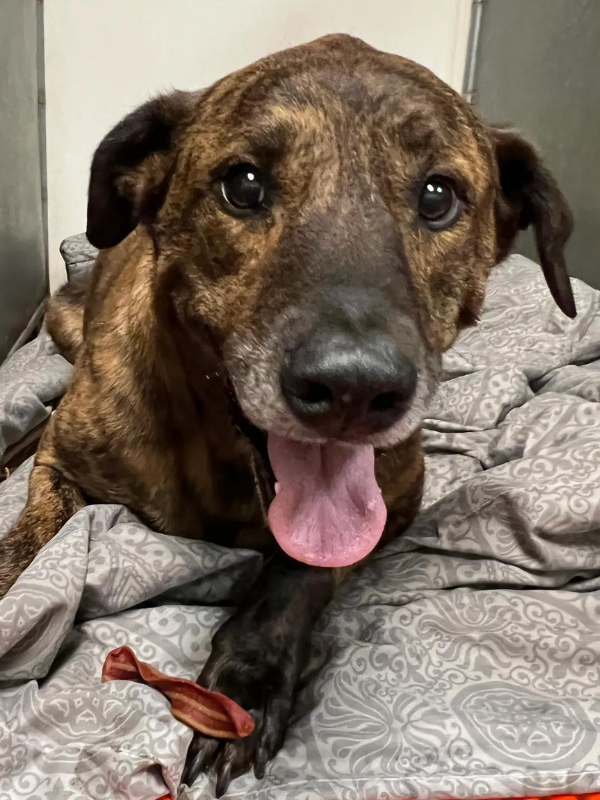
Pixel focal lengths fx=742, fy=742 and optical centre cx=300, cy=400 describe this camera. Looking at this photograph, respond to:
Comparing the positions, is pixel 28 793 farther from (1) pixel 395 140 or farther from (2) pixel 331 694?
(1) pixel 395 140

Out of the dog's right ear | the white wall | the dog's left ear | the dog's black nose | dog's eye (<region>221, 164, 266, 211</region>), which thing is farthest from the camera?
the white wall

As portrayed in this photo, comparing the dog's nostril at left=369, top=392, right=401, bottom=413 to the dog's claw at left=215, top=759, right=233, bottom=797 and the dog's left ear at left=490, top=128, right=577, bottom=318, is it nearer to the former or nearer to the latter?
the dog's claw at left=215, top=759, right=233, bottom=797

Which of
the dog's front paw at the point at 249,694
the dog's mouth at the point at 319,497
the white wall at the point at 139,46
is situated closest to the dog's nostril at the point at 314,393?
the dog's mouth at the point at 319,497

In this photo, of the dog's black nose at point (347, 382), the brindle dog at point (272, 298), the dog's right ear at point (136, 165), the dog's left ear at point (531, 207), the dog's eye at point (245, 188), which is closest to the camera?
the dog's black nose at point (347, 382)

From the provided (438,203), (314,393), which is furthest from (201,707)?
(438,203)

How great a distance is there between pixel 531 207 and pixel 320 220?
647mm

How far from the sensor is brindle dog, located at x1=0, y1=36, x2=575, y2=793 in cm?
102

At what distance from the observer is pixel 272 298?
1.07 meters

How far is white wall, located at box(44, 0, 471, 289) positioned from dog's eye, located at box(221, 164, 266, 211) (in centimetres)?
213

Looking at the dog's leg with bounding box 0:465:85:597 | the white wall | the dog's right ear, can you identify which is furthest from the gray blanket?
the white wall

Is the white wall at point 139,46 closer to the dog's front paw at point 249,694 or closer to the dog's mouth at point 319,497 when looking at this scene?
the dog's mouth at point 319,497

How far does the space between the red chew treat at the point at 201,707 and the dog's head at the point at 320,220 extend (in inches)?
16.0

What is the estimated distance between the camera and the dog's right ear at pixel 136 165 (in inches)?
53.3

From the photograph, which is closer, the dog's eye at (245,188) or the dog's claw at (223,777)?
the dog's claw at (223,777)
